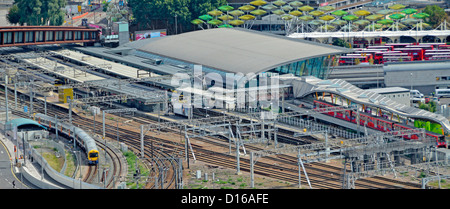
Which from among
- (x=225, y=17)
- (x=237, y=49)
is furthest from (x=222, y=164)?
(x=225, y=17)

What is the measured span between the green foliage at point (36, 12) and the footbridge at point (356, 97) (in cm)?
5215

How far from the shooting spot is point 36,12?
357 ft

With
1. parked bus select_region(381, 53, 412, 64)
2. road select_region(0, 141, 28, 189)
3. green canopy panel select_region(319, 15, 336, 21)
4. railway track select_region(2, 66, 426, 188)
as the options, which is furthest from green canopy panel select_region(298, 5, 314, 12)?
road select_region(0, 141, 28, 189)

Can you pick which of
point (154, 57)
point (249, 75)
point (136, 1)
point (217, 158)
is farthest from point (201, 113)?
point (136, 1)

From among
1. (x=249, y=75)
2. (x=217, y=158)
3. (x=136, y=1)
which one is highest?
(x=136, y=1)

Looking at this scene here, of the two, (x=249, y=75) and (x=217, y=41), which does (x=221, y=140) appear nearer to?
(x=249, y=75)

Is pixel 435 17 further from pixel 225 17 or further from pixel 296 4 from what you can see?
pixel 225 17

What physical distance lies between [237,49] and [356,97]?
22207 mm

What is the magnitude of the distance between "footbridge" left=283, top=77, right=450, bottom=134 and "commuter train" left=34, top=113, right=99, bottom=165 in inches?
862

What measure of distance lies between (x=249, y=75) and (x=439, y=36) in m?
52.6

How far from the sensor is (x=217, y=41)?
8588 centimetres

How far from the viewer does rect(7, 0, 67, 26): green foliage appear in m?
109

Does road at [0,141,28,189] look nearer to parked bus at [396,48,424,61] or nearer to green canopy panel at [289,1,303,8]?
parked bus at [396,48,424,61]
